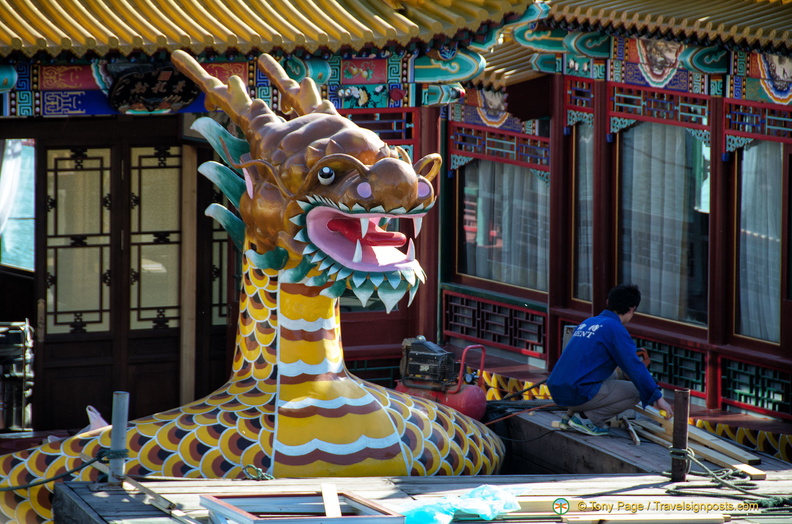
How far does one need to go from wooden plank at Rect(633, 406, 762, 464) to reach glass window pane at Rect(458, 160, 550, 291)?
3954 millimetres

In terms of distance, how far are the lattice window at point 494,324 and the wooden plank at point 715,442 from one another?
137 inches

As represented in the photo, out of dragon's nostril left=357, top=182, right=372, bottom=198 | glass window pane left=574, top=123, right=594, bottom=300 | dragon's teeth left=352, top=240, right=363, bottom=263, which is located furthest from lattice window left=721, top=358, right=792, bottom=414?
dragon's nostril left=357, top=182, right=372, bottom=198

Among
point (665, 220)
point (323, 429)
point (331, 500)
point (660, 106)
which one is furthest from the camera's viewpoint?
point (665, 220)

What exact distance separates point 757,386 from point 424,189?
4340mm

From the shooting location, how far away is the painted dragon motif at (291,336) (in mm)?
6152

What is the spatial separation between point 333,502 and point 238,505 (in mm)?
399

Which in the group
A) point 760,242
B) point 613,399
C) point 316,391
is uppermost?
point 760,242

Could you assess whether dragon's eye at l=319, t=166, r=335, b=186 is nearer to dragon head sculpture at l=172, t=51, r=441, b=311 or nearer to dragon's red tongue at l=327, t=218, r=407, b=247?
dragon head sculpture at l=172, t=51, r=441, b=311

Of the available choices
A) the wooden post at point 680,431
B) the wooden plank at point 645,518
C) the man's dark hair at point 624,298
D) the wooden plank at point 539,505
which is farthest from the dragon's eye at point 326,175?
the man's dark hair at point 624,298

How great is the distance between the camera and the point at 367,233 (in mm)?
6191

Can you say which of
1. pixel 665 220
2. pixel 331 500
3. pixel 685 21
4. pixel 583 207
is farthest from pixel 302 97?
pixel 583 207

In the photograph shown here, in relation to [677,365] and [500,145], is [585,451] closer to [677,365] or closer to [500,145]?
[677,365]

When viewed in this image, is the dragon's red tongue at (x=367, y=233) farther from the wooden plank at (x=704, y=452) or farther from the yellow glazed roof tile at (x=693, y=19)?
the yellow glazed roof tile at (x=693, y=19)

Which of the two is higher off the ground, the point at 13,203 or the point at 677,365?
the point at 13,203
